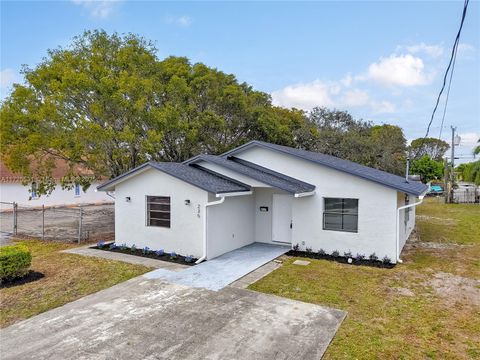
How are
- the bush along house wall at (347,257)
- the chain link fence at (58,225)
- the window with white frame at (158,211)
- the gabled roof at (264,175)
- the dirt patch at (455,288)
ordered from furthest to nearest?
1. the chain link fence at (58,225)
2. the window with white frame at (158,211)
3. the gabled roof at (264,175)
4. the bush along house wall at (347,257)
5. the dirt patch at (455,288)

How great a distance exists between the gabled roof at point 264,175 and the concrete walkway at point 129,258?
379cm

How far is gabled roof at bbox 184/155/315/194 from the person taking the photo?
10891mm

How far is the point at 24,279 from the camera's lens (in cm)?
875

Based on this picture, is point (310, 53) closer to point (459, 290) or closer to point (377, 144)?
point (459, 290)

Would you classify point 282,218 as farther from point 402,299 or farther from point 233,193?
point 402,299

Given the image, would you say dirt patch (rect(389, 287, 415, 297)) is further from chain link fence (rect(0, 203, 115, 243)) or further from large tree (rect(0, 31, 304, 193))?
large tree (rect(0, 31, 304, 193))

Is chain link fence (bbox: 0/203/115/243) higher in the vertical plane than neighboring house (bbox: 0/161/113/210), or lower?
lower

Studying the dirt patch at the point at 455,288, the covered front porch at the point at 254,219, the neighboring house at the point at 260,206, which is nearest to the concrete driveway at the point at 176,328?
the dirt patch at the point at 455,288

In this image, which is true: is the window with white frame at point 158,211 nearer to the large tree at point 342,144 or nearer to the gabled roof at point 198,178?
the gabled roof at point 198,178

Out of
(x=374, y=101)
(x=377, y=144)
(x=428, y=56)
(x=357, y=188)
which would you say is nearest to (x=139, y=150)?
(x=357, y=188)

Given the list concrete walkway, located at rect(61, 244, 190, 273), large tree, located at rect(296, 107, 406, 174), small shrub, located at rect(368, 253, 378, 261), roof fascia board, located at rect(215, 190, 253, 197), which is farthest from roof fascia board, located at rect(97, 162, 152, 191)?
large tree, located at rect(296, 107, 406, 174)

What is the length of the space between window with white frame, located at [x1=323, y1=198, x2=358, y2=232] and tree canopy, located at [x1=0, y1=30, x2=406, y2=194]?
819 cm

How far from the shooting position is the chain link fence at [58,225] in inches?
578

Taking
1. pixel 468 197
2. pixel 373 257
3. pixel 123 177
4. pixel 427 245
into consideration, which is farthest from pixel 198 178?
pixel 468 197
